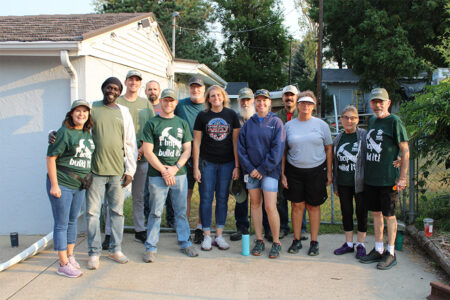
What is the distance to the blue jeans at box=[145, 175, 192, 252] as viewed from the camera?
167 inches

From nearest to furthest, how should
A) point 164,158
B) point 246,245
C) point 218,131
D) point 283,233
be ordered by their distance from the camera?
point 164,158 < point 246,245 < point 218,131 < point 283,233

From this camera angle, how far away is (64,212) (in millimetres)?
3779

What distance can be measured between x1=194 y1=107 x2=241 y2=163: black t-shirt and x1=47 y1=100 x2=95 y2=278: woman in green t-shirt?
51.5 inches

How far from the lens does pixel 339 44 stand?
85.9 ft

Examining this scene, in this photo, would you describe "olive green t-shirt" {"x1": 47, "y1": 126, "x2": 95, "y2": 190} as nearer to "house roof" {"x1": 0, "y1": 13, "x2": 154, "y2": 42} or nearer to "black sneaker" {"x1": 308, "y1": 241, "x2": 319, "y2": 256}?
"house roof" {"x1": 0, "y1": 13, "x2": 154, "y2": 42}

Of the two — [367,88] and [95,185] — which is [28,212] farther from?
[367,88]

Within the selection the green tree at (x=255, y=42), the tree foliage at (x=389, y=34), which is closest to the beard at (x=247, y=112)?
the tree foliage at (x=389, y=34)

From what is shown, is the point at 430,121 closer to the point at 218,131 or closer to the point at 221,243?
the point at 218,131

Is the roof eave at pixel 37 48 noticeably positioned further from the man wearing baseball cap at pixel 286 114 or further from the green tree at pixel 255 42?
the green tree at pixel 255 42

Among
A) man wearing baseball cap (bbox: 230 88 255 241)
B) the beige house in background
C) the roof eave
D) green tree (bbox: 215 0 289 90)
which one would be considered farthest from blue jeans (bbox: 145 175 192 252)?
green tree (bbox: 215 0 289 90)

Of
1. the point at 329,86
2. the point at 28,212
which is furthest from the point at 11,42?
the point at 329,86

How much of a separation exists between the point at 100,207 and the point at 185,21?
A: 93.1ft

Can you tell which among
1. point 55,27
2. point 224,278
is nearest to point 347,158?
point 224,278

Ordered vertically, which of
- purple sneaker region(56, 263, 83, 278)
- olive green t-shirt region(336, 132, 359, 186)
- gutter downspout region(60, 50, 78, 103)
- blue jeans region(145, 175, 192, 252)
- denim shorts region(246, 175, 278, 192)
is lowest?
purple sneaker region(56, 263, 83, 278)
